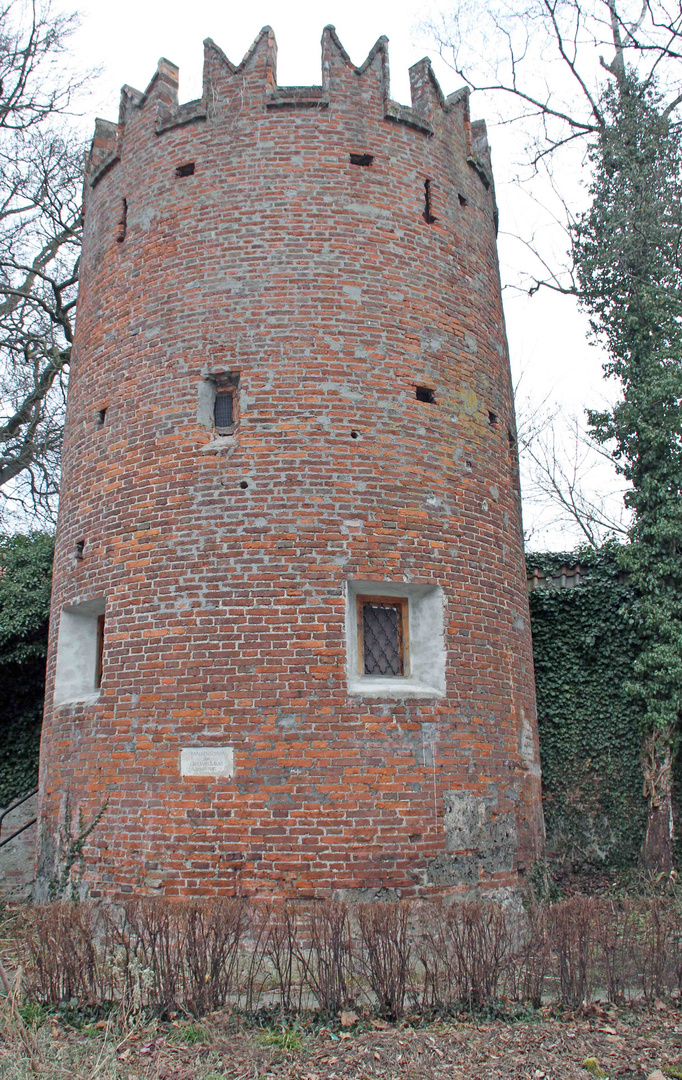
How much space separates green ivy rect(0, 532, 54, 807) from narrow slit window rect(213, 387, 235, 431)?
14.9 ft

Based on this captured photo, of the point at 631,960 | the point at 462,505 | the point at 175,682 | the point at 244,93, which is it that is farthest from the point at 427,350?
the point at 631,960

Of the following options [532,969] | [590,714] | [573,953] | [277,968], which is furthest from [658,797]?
[277,968]

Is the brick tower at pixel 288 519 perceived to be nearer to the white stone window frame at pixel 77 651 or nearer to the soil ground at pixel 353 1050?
the white stone window frame at pixel 77 651

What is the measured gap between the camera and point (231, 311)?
27.2ft

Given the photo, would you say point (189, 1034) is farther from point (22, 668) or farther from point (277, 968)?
point (22, 668)

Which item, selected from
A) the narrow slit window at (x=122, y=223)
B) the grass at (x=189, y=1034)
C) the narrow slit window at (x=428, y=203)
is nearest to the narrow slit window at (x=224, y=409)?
the narrow slit window at (x=122, y=223)

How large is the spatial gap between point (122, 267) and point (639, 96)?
956cm

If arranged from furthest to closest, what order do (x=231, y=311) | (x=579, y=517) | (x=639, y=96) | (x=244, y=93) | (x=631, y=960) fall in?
(x=579, y=517) < (x=639, y=96) < (x=244, y=93) < (x=231, y=311) < (x=631, y=960)

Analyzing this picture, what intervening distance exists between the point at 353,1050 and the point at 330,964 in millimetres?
611

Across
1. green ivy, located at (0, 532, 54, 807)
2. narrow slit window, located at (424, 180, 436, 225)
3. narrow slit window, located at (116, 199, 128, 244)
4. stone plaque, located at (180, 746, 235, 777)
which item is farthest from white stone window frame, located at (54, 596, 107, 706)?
narrow slit window, located at (424, 180, 436, 225)

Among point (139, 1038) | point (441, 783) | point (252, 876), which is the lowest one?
point (139, 1038)

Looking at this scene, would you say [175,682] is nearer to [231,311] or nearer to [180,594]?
[180,594]

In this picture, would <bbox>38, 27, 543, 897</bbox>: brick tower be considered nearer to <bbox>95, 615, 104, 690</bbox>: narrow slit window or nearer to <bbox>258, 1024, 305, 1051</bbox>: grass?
<bbox>95, 615, 104, 690</bbox>: narrow slit window

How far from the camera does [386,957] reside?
226 inches
